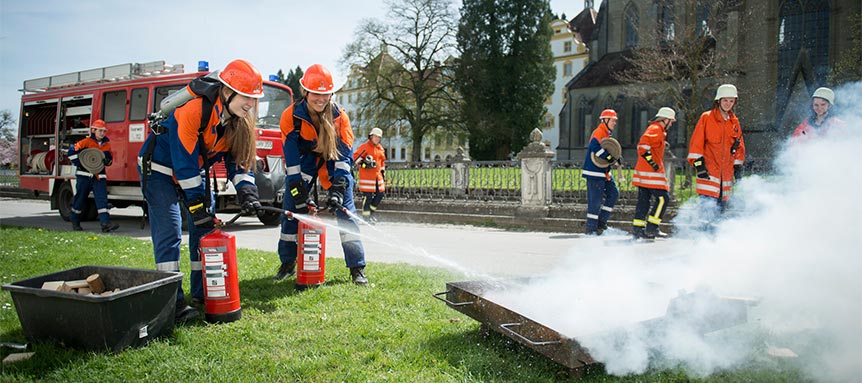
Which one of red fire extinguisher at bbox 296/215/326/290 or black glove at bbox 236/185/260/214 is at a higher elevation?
black glove at bbox 236/185/260/214

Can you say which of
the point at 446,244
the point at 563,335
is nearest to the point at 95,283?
A: the point at 563,335

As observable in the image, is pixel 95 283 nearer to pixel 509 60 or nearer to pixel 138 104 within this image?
pixel 138 104

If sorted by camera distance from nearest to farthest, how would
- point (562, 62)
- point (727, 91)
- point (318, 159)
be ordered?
point (318, 159) → point (727, 91) → point (562, 62)

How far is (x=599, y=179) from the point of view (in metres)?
9.20

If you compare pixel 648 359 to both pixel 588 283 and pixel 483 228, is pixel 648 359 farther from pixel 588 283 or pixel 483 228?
pixel 483 228

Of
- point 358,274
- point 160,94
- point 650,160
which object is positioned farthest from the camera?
point 160,94

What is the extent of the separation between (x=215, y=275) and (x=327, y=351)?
1.19 meters

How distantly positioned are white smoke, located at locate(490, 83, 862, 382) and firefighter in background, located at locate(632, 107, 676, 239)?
13.7 feet

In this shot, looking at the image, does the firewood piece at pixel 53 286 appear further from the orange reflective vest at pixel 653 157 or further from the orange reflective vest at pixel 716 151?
the orange reflective vest at pixel 653 157

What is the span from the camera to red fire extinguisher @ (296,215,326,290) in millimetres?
5062

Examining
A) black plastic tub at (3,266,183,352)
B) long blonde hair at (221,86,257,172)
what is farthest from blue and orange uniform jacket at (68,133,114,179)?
black plastic tub at (3,266,183,352)

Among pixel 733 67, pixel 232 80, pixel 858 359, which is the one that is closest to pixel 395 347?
pixel 232 80

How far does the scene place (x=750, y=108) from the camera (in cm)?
3428

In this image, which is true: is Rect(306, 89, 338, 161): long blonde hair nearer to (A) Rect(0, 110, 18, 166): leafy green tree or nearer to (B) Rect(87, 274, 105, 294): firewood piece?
(B) Rect(87, 274, 105, 294): firewood piece
